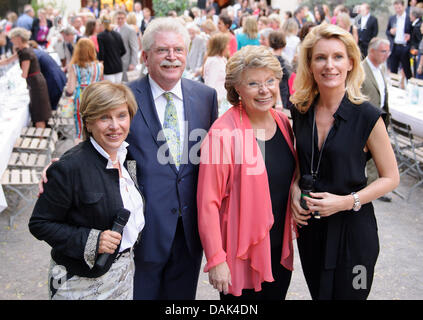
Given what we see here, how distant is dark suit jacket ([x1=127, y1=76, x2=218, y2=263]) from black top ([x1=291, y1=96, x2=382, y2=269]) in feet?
1.84

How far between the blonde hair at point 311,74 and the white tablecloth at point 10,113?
317 centimetres

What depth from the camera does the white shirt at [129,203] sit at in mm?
2031

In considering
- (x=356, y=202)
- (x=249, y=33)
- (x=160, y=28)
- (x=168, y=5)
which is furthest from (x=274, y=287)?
(x=168, y=5)

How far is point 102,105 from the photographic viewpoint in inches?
75.6

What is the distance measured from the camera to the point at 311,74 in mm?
2225

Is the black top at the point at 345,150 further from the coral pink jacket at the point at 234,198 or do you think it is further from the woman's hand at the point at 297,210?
the coral pink jacket at the point at 234,198

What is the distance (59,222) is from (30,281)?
Result: 2205 millimetres

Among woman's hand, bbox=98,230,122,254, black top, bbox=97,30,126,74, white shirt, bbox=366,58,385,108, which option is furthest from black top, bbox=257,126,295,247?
black top, bbox=97,30,126,74

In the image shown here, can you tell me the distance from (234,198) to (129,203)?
50cm

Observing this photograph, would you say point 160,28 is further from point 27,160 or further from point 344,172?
point 27,160

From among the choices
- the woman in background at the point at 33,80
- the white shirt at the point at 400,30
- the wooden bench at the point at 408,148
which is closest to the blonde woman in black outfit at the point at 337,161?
the wooden bench at the point at 408,148

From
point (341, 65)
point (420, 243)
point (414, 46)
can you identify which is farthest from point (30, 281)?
point (414, 46)

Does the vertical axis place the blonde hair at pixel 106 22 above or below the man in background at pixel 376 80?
above

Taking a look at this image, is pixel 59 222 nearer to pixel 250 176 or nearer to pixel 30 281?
pixel 250 176
